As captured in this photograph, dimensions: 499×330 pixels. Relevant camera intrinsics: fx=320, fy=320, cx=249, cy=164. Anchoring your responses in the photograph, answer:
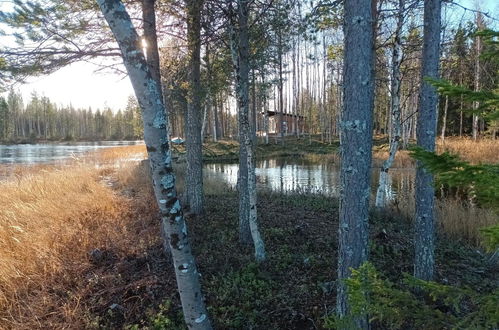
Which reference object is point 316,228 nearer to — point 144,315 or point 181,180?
point 144,315

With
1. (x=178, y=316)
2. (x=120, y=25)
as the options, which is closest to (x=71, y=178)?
(x=178, y=316)

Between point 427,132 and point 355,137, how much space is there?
1.62m

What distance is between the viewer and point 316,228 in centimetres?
657

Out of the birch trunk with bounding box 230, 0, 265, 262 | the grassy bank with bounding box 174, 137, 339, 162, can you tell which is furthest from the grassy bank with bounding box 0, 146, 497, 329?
the grassy bank with bounding box 174, 137, 339, 162

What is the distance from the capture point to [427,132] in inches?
155

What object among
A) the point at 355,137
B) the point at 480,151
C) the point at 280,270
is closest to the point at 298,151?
the point at 480,151

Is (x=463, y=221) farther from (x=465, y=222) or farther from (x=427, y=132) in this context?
(x=427, y=132)

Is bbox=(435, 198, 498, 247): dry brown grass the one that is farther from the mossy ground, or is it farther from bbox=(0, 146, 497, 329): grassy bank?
the mossy ground

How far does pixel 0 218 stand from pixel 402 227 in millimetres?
8150

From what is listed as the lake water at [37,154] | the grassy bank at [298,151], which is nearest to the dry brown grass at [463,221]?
the grassy bank at [298,151]

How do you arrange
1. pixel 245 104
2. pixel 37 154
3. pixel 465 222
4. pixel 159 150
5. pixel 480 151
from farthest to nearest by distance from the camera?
pixel 37 154
pixel 480 151
pixel 465 222
pixel 245 104
pixel 159 150

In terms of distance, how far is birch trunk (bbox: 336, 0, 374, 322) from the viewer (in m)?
2.78

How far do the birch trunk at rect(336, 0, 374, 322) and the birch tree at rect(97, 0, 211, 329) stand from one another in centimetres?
134

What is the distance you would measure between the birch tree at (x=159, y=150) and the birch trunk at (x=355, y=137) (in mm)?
1342
